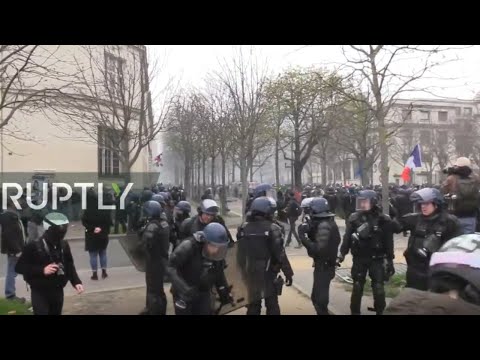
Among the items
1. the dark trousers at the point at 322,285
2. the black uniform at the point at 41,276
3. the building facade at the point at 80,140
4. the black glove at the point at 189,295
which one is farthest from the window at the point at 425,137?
the black uniform at the point at 41,276

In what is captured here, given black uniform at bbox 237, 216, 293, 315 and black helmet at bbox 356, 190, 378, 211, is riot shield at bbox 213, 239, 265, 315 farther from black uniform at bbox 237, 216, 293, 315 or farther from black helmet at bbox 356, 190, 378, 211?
black helmet at bbox 356, 190, 378, 211

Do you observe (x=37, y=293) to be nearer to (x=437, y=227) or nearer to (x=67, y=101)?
(x=67, y=101)

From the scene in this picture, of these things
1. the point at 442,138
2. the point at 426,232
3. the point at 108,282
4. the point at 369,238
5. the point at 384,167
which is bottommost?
the point at 108,282

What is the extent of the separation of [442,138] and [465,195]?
37.2 metres

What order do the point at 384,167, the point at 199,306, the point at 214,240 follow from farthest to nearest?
the point at 384,167 < the point at 199,306 < the point at 214,240

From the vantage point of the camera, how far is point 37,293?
4523 millimetres

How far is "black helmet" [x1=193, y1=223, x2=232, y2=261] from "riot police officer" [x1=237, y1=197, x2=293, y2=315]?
1168mm

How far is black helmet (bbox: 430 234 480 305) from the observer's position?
2.17 m

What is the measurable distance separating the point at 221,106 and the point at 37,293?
17488mm

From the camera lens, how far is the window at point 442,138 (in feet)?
126

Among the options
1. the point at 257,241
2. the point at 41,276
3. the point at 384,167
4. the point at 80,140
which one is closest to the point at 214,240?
the point at 257,241

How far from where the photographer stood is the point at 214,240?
404 cm

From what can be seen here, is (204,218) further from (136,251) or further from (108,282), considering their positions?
(108,282)

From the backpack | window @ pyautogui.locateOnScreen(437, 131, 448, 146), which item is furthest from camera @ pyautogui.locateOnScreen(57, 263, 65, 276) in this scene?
window @ pyautogui.locateOnScreen(437, 131, 448, 146)
